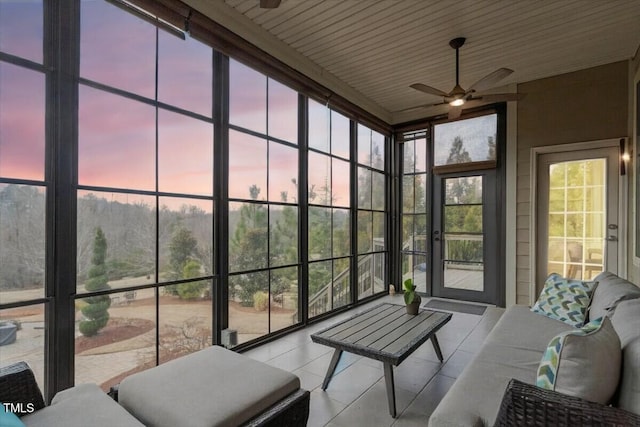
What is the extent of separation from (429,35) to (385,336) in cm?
291

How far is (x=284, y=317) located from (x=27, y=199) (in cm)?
238

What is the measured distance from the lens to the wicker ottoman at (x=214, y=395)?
1.30m

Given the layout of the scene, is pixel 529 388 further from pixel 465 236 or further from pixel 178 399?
pixel 465 236

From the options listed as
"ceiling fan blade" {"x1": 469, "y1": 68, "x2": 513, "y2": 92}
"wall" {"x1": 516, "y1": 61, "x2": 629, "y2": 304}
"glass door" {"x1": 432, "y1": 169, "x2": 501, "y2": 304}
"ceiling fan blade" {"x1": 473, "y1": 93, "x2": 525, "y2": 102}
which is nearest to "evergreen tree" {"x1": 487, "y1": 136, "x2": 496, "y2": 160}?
"glass door" {"x1": 432, "y1": 169, "x2": 501, "y2": 304}

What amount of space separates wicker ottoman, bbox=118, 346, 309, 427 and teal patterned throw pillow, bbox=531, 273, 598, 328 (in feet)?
7.02

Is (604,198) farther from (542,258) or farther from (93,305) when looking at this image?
(93,305)

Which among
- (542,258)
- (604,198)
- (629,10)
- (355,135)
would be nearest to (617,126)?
(604,198)

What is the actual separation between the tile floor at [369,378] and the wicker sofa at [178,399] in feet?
1.72

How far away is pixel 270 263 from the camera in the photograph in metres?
3.27

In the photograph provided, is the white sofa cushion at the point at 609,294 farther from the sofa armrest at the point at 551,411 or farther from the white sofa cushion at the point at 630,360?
the sofa armrest at the point at 551,411

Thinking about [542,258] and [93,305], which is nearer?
[93,305]

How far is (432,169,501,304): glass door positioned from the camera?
468 centimetres

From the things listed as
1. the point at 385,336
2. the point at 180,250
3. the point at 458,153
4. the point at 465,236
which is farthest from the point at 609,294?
the point at 458,153

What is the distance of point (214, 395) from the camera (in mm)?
1410
